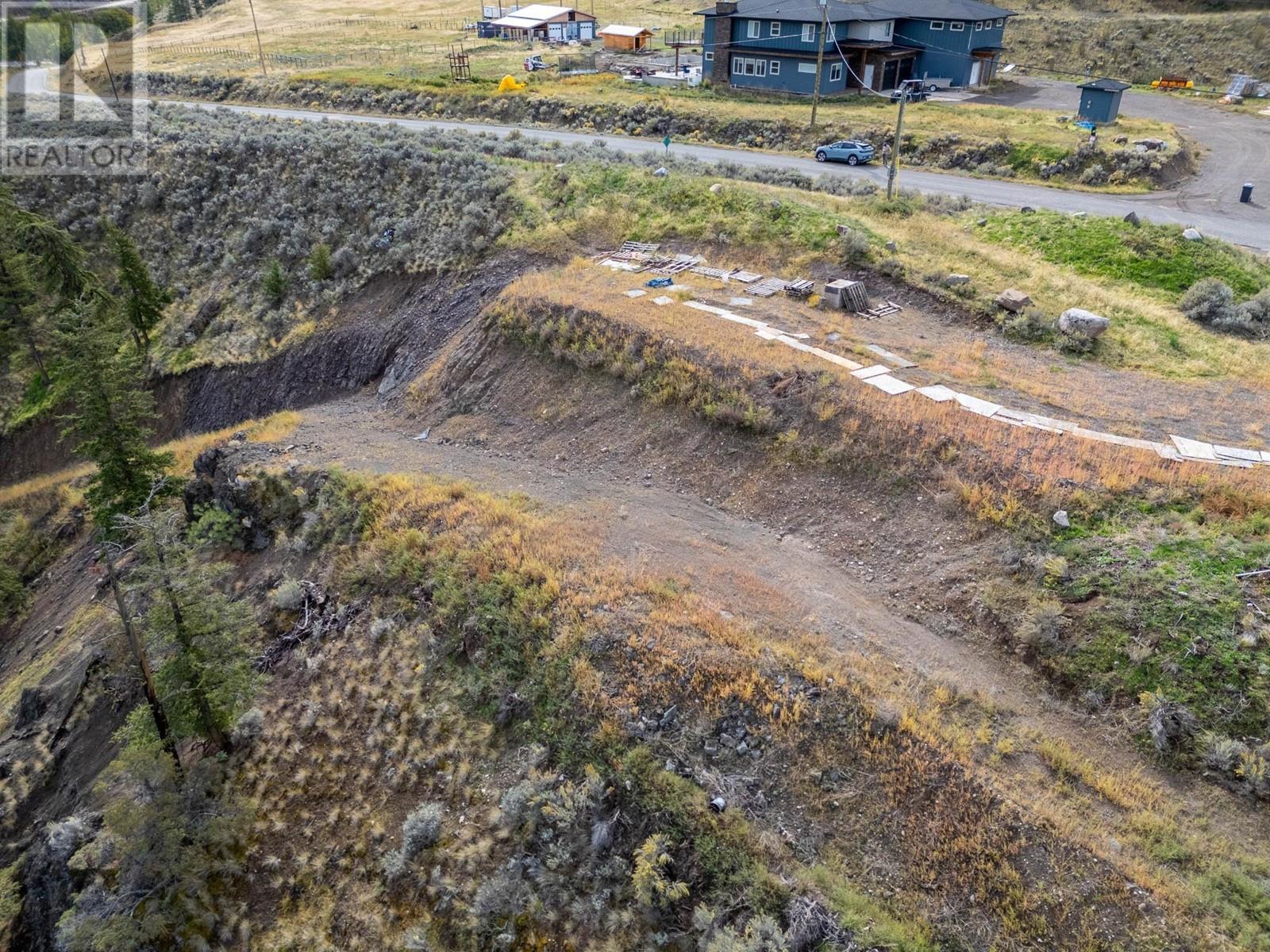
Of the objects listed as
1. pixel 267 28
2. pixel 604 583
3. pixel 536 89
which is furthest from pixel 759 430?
pixel 267 28

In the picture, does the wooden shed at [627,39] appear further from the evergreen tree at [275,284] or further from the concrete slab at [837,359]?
the concrete slab at [837,359]

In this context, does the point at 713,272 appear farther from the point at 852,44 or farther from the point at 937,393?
the point at 852,44

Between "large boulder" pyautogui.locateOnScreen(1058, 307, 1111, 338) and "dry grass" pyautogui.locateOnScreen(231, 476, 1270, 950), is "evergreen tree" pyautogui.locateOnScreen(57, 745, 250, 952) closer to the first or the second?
"dry grass" pyautogui.locateOnScreen(231, 476, 1270, 950)

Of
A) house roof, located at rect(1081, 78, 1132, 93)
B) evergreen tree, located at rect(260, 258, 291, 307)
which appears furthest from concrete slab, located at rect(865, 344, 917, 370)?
house roof, located at rect(1081, 78, 1132, 93)

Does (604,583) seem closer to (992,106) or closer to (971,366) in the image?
(971,366)

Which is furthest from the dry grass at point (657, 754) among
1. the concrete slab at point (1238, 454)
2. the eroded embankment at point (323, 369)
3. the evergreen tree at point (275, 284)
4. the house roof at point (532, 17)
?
the house roof at point (532, 17)

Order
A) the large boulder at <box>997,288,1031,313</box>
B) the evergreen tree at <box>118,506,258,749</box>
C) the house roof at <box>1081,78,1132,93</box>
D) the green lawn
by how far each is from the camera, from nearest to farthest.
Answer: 1. the evergreen tree at <box>118,506,258,749</box>
2. the large boulder at <box>997,288,1031,313</box>
3. the green lawn
4. the house roof at <box>1081,78,1132,93</box>
